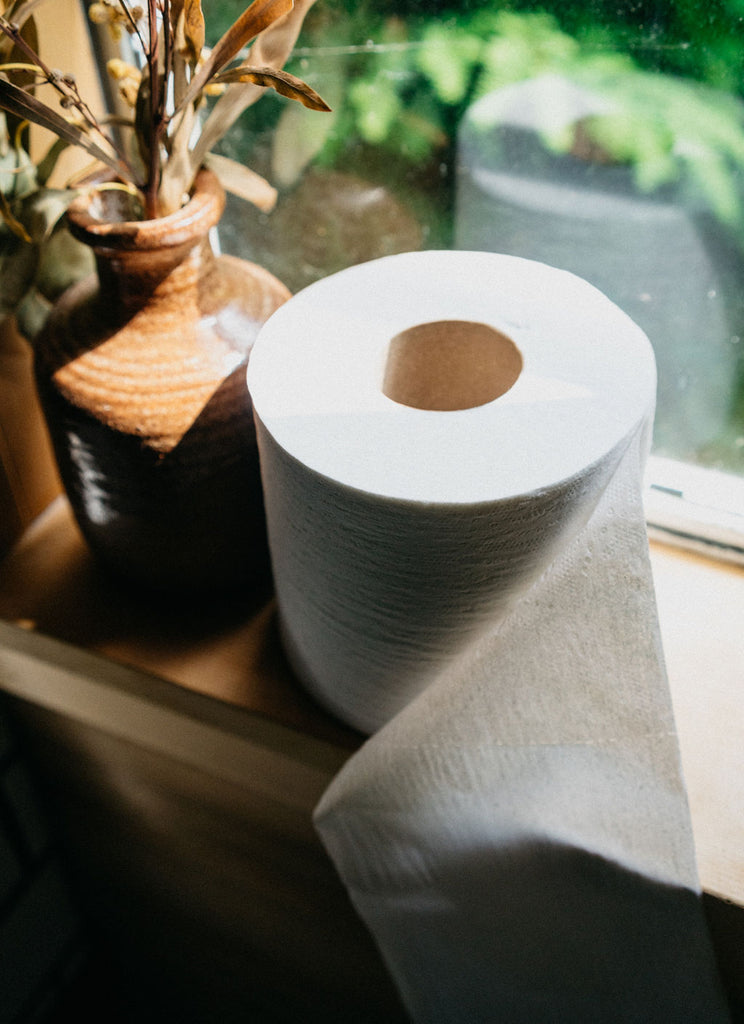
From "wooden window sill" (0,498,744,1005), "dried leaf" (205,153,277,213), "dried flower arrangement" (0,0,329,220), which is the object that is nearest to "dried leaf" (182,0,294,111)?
"dried flower arrangement" (0,0,329,220)

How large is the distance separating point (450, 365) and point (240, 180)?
0.67 feet

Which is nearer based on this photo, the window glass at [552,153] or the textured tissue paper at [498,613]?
the textured tissue paper at [498,613]

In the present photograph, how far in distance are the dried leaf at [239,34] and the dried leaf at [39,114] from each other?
0.06m

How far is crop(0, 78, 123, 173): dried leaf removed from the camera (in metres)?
0.41

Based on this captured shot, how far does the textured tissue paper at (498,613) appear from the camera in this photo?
377mm

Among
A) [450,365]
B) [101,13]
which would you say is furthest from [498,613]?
[101,13]

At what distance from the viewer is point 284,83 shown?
1.31 ft

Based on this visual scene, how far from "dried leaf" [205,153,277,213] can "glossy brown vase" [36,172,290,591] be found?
0.04 meters

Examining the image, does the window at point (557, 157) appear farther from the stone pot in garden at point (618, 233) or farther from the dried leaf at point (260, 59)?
the dried leaf at point (260, 59)

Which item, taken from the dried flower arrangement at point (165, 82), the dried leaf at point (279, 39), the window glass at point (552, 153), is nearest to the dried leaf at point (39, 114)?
the dried flower arrangement at point (165, 82)

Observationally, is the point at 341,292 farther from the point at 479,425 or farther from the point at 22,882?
the point at 22,882

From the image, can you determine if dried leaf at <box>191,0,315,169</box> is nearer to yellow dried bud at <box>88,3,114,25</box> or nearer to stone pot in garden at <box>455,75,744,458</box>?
yellow dried bud at <box>88,3,114,25</box>

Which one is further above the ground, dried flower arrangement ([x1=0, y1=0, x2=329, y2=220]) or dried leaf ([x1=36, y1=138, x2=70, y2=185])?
dried flower arrangement ([x1=0, y1=0, x2=329, y2=220])

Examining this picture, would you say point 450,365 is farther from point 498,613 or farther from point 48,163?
point 48,163
